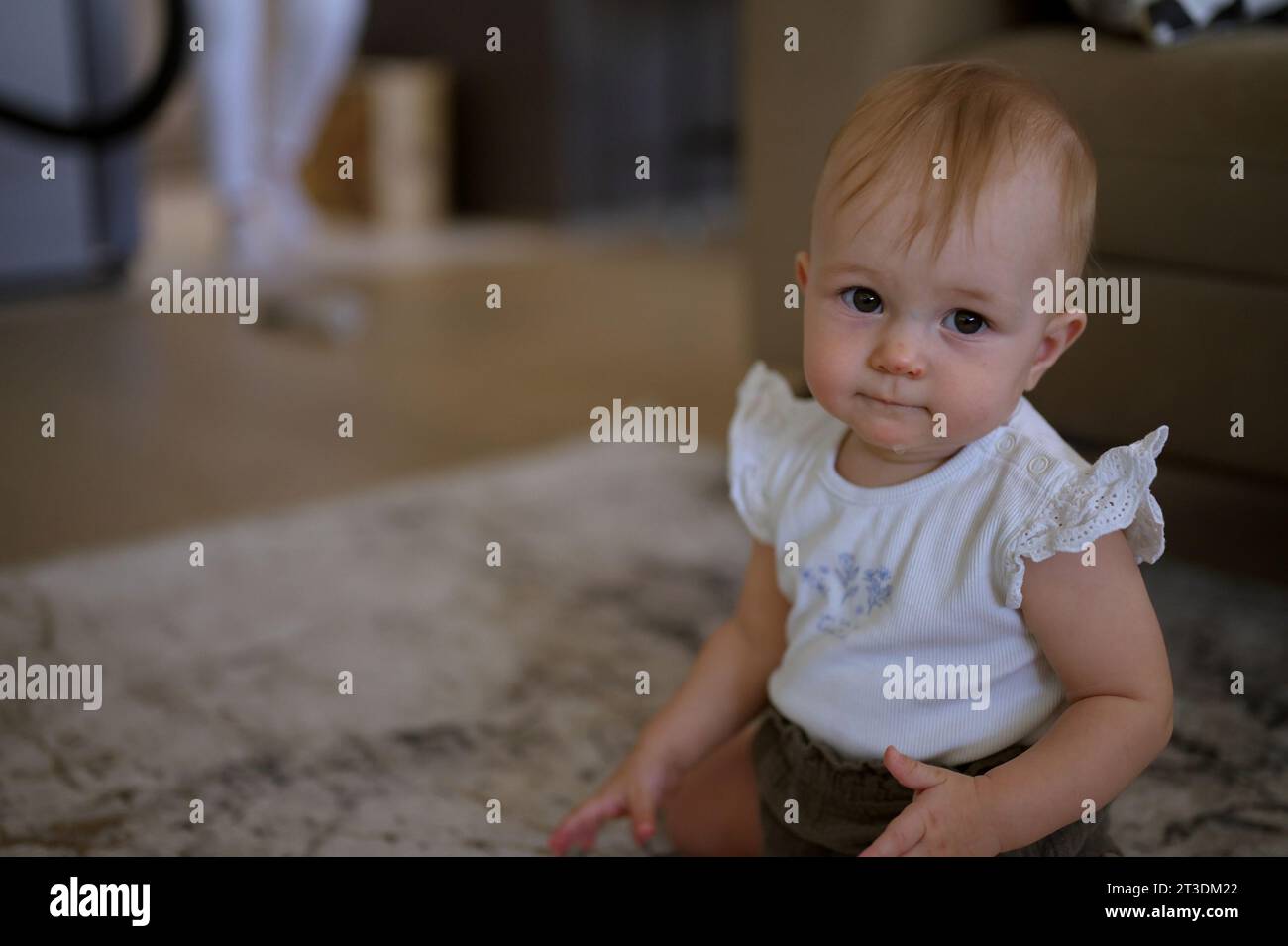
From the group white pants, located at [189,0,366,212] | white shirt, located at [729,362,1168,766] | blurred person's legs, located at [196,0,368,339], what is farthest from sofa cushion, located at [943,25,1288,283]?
white pants, located at [189,0,366,212]

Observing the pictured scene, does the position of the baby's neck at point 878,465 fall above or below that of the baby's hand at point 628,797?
above

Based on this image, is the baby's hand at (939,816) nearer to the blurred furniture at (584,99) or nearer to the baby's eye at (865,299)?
the baby's eye at (865,299)

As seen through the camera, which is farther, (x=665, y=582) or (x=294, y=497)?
(x=294, y=497)

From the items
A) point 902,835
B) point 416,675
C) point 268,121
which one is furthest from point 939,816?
point 268,121

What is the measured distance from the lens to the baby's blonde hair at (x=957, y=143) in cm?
68

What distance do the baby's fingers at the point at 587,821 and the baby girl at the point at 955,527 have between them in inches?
4.3

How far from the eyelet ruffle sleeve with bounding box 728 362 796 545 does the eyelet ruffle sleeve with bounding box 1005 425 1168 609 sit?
0.56 feet

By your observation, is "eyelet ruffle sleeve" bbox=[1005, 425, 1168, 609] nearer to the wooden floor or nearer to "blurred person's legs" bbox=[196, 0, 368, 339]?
the wooden floor

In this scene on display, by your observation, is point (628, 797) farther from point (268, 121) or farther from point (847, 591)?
point (268, 121)

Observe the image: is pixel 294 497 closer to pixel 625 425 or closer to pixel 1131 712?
pixel 625 425

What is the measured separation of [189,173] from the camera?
170 inches

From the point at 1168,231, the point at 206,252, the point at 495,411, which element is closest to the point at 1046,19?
the point at 1168,231

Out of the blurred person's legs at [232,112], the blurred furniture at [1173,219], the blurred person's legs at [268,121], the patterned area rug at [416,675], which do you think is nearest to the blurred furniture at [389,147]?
the blurred person's legs at [268,121]

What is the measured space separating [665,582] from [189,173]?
11.3 ft
